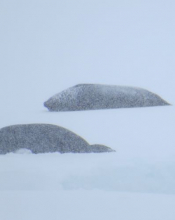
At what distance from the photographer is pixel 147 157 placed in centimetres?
151

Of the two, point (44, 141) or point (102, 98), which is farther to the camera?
point (102, 98)

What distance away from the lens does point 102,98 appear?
268 centimetres

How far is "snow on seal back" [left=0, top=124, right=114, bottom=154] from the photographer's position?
170 cm

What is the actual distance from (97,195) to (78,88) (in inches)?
54.5

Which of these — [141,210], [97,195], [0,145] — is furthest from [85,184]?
[0,145]

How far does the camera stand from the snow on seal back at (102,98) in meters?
2.60

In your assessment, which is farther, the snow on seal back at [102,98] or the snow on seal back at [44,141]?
the snow on seal back at [102,98]

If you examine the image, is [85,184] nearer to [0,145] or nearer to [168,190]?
[168,190]

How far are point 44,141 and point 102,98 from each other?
40.2 inches

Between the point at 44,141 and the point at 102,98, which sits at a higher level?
the point at 102,98

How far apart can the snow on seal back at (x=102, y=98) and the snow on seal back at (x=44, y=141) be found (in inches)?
30.4

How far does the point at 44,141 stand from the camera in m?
1.71

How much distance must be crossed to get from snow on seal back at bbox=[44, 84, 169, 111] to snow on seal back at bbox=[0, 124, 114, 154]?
0.77 m

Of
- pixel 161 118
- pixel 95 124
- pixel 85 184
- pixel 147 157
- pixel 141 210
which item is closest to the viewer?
pixel 141 210
